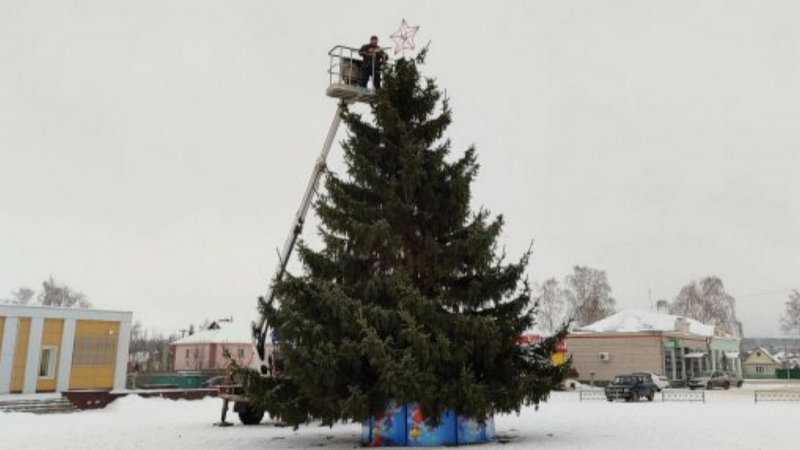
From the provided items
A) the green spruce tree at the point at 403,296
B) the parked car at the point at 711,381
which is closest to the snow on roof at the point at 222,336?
the parked car at the point at 711,381

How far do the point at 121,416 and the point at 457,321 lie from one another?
58.8ft

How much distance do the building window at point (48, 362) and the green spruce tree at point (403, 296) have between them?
2572 centimetres

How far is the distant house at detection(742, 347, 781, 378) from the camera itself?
86.2 meters

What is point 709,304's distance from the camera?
3076 inches

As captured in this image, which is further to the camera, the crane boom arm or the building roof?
the building roof

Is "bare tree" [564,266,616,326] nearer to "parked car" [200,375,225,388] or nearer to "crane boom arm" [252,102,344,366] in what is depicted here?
"parked car" [200,375,225,388]

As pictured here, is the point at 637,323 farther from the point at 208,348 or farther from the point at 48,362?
the point at 208,348

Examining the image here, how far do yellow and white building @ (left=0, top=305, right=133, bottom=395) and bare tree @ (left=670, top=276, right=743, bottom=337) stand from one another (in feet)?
211

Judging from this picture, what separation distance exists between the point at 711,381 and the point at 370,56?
39.0 metres

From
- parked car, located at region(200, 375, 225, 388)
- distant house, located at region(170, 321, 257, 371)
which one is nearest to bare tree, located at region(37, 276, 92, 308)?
distant house, located at region(170, 321, 257, 371)

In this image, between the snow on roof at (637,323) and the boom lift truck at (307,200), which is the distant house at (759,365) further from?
the boom lift truck at (307,200)

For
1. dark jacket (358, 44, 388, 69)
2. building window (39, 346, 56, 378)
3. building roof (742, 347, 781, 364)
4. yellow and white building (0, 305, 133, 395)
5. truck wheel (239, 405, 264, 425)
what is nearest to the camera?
dark jacket (358, 44, 388, 69)

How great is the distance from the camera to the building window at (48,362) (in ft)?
117

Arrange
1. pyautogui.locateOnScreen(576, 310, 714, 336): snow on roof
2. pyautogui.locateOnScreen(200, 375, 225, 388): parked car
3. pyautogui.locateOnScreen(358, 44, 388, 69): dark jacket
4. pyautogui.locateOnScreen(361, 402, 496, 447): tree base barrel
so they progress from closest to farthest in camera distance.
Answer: pyautogui.locateOnScreen(361, 402, 496, 447): tree base barrel
pyautogui.locateOnScreen(358, 44, 388, 69): dark jacket
pyautogui.locateOnScreen(200, 375, 225, 388): parked car
pyautogui.locateOnScreen(576, 310, 714, 336): snow on roof
